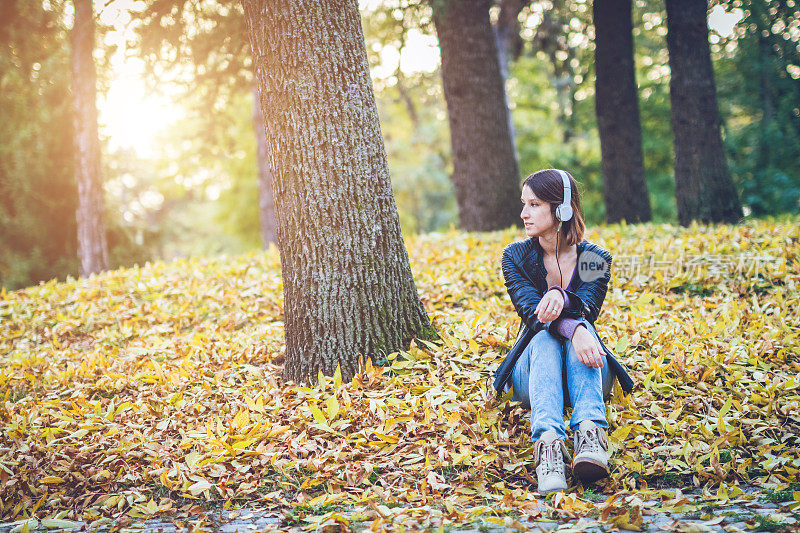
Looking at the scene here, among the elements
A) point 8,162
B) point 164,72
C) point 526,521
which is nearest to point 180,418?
point 526,521

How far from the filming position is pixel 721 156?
727cm

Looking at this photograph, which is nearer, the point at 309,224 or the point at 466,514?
the point at 466,514

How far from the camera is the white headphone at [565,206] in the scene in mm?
3139

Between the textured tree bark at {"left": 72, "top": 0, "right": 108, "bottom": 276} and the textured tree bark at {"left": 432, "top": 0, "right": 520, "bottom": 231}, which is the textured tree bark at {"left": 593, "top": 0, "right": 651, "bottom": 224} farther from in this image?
the textured tree bark at {"left": 72, "top": 0, "right": 108, "bottom": 276}

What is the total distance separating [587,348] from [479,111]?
541 cm

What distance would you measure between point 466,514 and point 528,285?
133 cm

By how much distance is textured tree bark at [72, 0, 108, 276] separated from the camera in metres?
8.45

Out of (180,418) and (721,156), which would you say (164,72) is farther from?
(721,156)

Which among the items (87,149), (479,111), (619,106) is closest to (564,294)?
(479,111)

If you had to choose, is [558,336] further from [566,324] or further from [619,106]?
[619,106]

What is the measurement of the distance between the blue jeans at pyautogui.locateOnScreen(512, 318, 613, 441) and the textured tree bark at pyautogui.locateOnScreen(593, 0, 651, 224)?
6.33 m

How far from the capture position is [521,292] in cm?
320

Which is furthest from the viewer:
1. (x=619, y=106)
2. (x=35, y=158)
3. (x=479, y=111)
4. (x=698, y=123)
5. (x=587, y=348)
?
(x=35, y=158)

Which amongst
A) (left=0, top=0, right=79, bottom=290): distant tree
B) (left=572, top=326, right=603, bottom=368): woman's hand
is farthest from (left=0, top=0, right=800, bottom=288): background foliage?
(left=572, top=326, right=603, bottom=368): woman's hand
